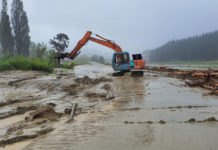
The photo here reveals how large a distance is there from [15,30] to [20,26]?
1.50 m

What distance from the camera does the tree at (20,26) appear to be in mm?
37438

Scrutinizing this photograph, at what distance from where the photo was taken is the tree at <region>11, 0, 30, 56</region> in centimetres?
3744

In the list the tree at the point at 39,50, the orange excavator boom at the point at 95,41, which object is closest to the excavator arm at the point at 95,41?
the orange excavator boom at the point at 95,41

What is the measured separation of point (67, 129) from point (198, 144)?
9.18ft

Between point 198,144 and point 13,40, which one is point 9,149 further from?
point 13,40

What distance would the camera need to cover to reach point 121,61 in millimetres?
14352

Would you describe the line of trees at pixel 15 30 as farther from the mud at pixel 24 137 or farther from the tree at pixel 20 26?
the mud at pixel 24 137

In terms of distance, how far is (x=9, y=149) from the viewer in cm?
296

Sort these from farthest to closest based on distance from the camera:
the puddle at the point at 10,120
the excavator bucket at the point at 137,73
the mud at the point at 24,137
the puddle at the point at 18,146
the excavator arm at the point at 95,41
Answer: the excavator arm at the point at 95,41 < the excavator bucket at the point at 137,73 < the puddle at the point at 10,120 < the mud at the point at 24,137 < the puddle at the point at 18,146

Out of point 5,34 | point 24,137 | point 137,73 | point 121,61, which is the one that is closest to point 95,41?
point 121,61

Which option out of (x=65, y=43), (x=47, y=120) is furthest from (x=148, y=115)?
(x=65, y=43)

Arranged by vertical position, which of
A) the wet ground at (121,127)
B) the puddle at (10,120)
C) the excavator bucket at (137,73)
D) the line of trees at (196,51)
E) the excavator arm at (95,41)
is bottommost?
the wet ground at (121,127)

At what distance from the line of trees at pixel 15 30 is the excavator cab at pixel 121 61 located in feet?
95.1

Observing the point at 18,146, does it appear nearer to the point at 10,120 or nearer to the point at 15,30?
the point at 10,120
